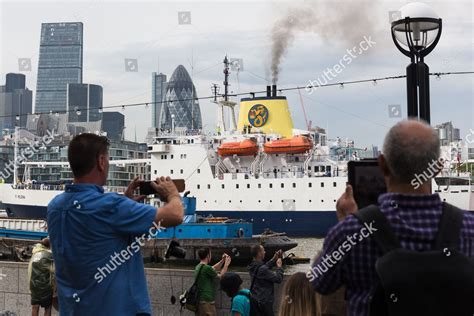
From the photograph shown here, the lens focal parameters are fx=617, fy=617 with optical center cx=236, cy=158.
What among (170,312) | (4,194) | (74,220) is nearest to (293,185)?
(4,194)

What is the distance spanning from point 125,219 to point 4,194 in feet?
151

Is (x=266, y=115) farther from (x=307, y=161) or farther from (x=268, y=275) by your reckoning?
(x=268, y=275)

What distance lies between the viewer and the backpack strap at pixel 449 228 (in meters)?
1.97

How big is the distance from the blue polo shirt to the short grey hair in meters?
1.10

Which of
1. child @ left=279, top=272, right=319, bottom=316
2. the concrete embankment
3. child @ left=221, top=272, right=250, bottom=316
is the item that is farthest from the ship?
child @ left=279, top=272, right=319, bottom=316

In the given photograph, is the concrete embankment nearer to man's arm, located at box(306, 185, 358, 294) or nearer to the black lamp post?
the black lamp post

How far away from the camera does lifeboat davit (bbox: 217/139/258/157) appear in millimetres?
36688

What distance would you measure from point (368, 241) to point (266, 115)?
37.1 m

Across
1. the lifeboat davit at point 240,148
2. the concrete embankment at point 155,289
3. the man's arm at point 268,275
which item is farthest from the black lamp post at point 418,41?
the lifeboat davit at point 240,148

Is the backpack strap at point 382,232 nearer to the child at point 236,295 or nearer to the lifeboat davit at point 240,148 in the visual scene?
the child at point 236,295

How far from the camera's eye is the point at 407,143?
2.04 m

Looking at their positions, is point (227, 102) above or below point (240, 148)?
above

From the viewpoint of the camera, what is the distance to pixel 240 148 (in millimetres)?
36781

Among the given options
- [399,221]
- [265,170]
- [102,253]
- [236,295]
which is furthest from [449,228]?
[265,170]
